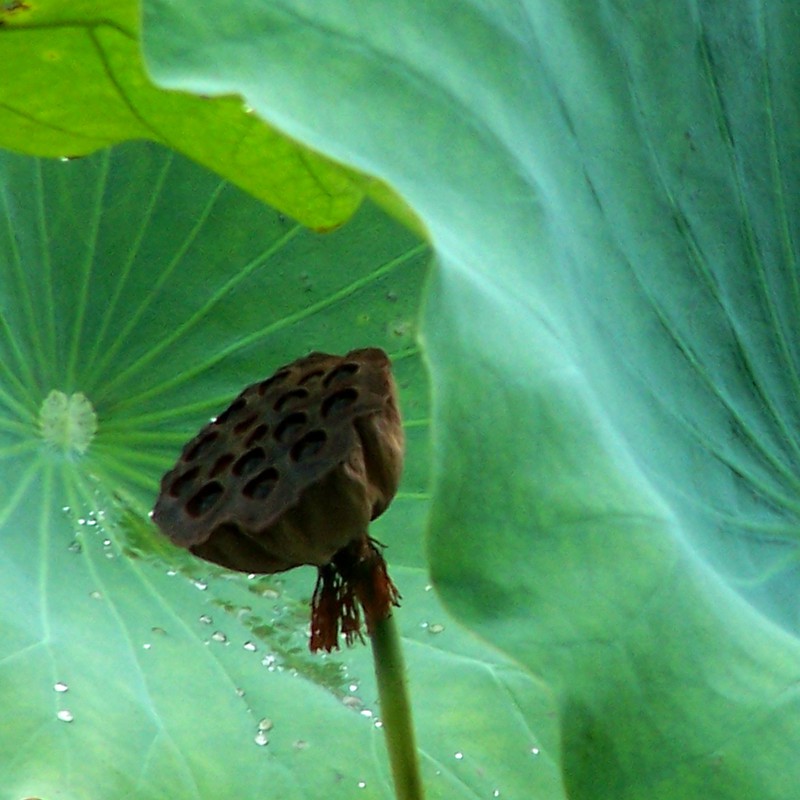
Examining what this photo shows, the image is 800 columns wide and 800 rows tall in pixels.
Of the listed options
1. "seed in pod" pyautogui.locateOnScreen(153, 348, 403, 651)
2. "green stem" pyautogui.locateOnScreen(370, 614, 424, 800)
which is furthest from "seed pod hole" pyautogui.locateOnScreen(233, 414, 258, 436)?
"green stem" pyautogui.locateOnScreen(370, 614, 424, 800)

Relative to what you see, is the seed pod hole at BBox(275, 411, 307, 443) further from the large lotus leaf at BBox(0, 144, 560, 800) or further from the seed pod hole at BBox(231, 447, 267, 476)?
the large lotus leaf at BBox(0, 144, 560, 800)

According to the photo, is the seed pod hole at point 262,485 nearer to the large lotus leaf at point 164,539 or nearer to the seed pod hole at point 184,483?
the seed pod hole at point 184,483

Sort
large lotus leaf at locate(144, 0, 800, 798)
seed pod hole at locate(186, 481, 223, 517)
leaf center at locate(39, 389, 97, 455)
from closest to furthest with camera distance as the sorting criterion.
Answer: large lotus leaf at locate(144, 0, 800, 798)
seed pod hole at locate(186, 481, 223, 517)
leaf center at locate(39, 389, 97, 455)

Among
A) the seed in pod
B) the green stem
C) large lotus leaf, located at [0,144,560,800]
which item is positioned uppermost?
large lotus leaf, located at [0,144,560,800]

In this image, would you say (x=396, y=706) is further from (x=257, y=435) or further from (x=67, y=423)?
(x=67, y=423)

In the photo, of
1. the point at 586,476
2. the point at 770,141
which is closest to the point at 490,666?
the point at 770,141

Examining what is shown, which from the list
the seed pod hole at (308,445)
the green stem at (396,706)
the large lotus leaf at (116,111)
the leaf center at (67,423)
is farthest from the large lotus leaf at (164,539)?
the seed pod hole at (308,445)

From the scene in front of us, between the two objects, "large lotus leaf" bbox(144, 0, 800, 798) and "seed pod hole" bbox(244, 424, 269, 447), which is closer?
"large lotus leaf" bbox(144, 0, 800, 798)

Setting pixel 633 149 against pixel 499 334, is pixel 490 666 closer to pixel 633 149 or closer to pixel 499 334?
pixel 633 149

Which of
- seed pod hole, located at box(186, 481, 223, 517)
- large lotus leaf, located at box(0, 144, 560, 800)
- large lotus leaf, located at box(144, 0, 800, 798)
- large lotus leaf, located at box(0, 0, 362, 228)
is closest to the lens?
large lotus leaf, located at box(144, 0, 800, 798)
